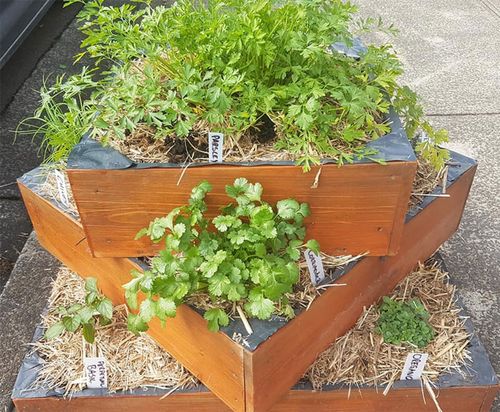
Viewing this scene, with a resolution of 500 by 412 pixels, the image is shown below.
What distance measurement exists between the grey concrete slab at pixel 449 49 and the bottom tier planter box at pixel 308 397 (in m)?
2.28

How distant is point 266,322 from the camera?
144cm

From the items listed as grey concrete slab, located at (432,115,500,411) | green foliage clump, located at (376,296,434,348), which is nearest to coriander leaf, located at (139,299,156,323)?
green foliage clump, located at (376,296,434,348)

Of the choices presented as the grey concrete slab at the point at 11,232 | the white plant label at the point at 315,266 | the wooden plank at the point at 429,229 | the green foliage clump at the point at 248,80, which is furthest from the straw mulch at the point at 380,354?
the grey concrete slab at the point at 11,232

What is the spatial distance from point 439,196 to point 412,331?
18.5 inches

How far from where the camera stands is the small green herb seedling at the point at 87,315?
1738mm

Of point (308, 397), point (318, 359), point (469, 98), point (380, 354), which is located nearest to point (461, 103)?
point (469, 98)

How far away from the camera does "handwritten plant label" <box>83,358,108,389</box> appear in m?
1.66

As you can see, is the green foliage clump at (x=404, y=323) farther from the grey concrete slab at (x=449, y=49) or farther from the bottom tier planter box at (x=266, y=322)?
the grey concrete slab at (x=449, y=49)

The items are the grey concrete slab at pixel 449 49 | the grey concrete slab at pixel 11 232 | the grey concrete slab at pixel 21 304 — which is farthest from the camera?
the grey concrete slab at pixel 449 49

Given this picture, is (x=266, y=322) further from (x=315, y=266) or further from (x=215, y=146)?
(x=215, y=146)

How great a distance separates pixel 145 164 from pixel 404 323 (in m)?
0.98

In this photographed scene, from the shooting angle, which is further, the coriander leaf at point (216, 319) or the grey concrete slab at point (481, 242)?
the grey concrete slab at point (481, 242)

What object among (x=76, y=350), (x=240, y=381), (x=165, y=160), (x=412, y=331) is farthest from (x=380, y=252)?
(x=76, y=350)

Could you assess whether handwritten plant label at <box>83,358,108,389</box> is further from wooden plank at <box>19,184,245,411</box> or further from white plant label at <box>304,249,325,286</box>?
white plant label at <box>304,249,325,286</box>
